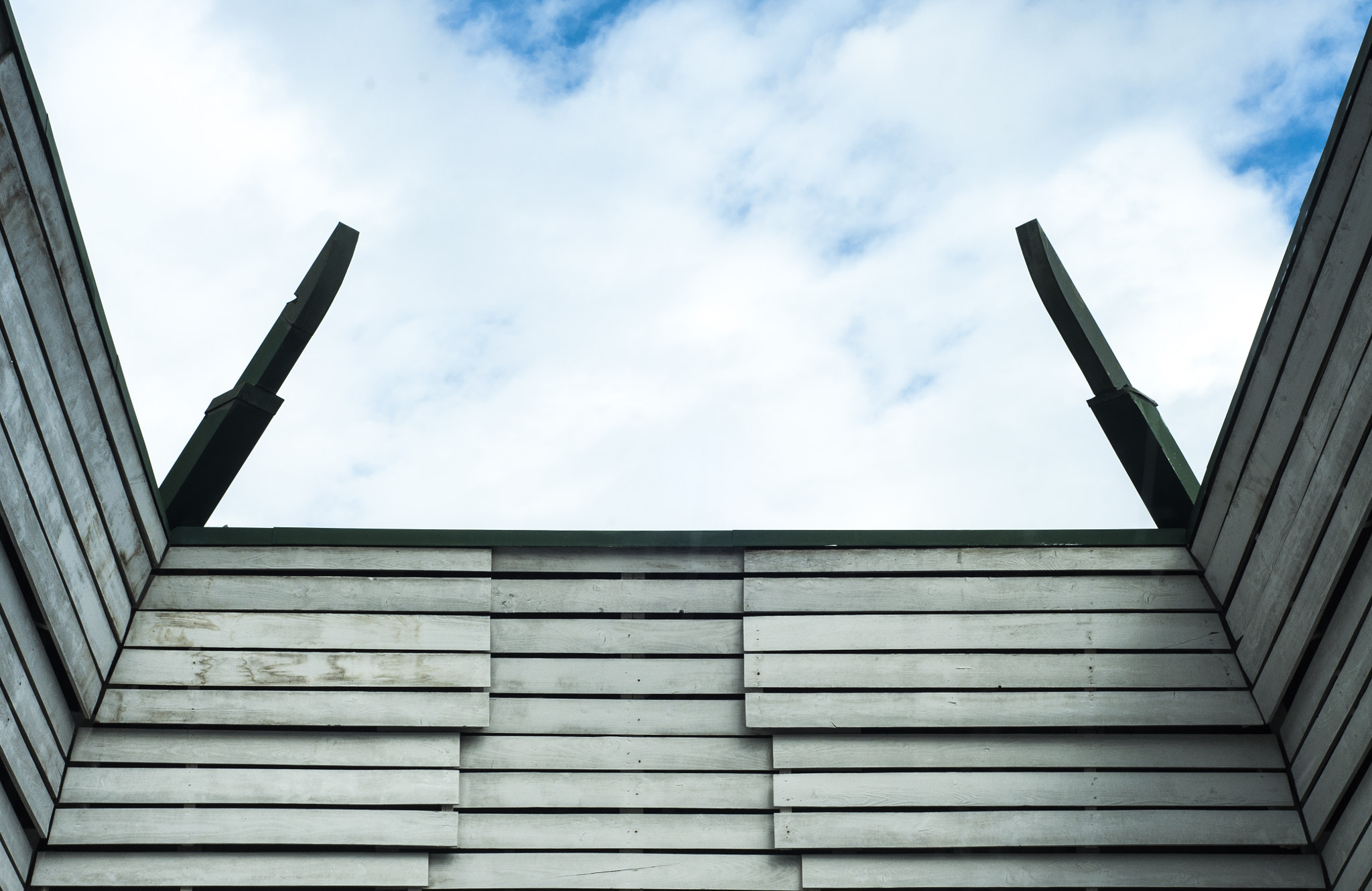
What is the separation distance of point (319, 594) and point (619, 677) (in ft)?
4.13

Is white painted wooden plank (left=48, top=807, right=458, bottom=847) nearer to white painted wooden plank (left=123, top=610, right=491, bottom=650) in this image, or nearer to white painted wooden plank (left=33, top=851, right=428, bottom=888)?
white painted wooden plank (left=33, top=851, right=428, bottom=888)

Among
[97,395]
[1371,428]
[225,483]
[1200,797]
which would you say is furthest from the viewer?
[225,483]

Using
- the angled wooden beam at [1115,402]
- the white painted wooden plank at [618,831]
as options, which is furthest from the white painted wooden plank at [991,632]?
the white painted wooden plank at [618,831]

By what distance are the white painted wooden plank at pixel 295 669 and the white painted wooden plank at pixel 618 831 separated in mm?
542

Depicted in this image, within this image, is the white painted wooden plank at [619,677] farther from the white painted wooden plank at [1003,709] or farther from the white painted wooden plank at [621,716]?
the white painted wooden plank at [1003,709]

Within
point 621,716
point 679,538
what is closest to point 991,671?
point 679,538

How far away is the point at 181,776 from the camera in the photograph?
435cm

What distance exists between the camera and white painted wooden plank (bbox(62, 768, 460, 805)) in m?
4.30

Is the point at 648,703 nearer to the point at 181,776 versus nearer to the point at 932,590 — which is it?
the point at 932,590

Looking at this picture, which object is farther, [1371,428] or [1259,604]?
[1259,604]

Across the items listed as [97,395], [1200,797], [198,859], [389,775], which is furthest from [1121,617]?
[97,395]

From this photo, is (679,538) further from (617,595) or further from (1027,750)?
(1027,750)

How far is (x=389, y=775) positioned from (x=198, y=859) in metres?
0.71

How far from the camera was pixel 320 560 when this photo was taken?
4793 millimetres
